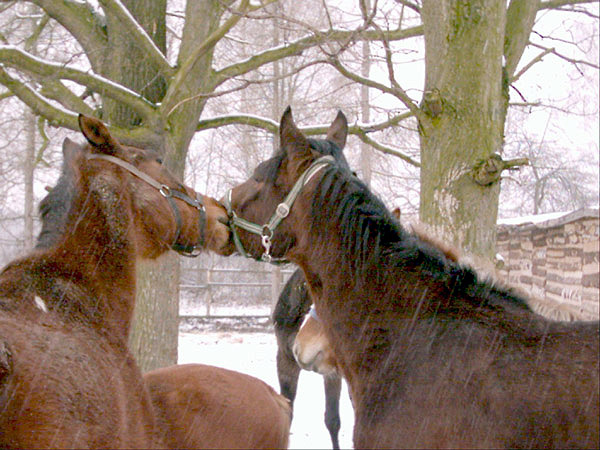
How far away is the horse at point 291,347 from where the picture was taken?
637cm

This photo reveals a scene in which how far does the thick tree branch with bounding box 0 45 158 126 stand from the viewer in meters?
6.01

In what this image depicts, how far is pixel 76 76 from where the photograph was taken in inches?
240

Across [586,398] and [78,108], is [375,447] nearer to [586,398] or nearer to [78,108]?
[586,398]

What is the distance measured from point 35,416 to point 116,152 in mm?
1503

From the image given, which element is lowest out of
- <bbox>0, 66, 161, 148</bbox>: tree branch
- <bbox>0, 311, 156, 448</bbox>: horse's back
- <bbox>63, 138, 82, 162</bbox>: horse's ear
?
<bbox>0, 311, 156, 448</bbox>: horse's back

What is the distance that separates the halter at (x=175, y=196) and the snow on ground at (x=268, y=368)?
4.02 m

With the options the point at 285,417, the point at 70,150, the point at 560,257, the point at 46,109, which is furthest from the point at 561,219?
the point at 70,150

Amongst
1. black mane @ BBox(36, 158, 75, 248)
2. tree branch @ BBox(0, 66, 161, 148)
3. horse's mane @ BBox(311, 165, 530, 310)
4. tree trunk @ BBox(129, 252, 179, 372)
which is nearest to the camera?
horse's mane @ BBox(311, 165, 530, 310)

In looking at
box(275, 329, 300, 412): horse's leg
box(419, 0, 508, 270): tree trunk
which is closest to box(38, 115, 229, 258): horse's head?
box(419, 0, 508, 270): tree trunk

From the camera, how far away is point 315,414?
318 inches

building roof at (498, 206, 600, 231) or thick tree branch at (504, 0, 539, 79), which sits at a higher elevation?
thick tree branch at (504, 0, 539, 79)

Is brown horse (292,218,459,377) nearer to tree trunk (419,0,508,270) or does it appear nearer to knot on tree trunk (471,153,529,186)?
tree trunk (419,0,508,270)

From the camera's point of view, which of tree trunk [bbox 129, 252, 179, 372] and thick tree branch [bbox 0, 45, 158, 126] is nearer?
thick tree branch [bbox 0, 45, 158, 126]

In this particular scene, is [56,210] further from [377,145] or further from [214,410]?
[377,145]
